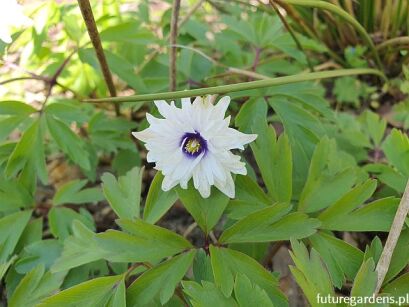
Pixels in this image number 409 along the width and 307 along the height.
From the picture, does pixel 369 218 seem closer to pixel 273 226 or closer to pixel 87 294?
pixel 273 226

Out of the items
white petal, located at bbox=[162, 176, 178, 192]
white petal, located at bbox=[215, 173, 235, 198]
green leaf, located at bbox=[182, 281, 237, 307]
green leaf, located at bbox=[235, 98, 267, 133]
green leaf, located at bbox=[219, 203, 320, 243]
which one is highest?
green leaf, located at bbox=[235, 98, 267, 133]

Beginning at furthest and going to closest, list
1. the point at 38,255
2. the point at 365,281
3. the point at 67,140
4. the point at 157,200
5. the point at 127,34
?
the point at 127,34 < the point at 67,140 < the point at 38,255 < the point at 157,200 < the point at 365,281

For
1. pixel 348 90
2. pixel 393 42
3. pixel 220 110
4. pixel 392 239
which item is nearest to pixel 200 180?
pixel 220 110

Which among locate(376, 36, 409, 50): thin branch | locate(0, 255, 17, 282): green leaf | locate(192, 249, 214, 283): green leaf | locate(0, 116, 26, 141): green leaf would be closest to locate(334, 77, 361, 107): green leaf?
locate(376, 36, 409, 50): thin branch

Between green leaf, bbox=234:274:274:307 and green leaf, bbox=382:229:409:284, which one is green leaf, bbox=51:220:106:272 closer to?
green leaf, bbox=234:274:274:307

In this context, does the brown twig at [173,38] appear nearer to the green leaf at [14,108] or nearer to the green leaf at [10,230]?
the green leaf at [14,108]

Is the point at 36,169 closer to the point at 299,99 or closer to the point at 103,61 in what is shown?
the point at 103,61

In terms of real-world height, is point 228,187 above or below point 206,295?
above

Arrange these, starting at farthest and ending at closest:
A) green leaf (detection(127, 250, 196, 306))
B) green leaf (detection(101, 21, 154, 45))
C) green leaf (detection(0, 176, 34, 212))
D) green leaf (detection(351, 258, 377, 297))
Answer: green leaf (detection(101, 21, 154, 45)) < green leaf (detection(0, 176, 34, 212)) < green leaf (detection(127, 250, 196, 306)) < green leaf (detection(351, 258, 377, 297))
